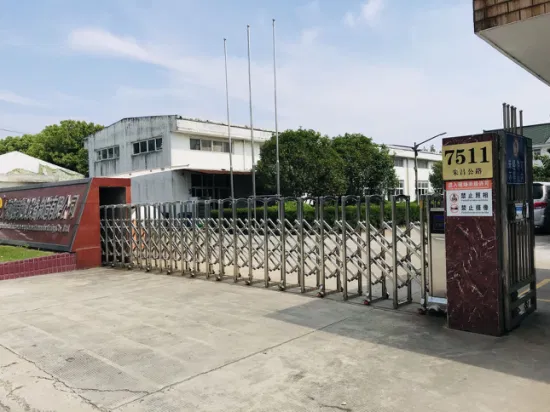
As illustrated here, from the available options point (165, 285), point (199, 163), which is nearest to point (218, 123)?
point (199, 163)

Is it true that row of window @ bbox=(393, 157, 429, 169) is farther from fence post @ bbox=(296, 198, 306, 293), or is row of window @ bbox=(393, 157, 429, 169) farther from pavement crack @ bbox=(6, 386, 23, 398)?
pavement crack @ bbox=(6, 386, 23, 398)

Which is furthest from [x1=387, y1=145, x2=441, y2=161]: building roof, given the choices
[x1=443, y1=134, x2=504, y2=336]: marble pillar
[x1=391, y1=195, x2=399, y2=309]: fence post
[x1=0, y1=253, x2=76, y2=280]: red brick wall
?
[x1=443, y1=134, x2=504, y2=336]: marble pillar

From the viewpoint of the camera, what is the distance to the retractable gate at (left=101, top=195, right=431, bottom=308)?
17.0 feet

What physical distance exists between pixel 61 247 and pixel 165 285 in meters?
3.69

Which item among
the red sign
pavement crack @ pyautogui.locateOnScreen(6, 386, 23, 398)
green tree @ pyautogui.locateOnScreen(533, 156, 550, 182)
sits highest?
green tree @ pyautogui.locateOnScreen(533, 156, 550, 182)

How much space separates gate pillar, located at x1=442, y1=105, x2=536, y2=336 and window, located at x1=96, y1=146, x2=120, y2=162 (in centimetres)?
2379

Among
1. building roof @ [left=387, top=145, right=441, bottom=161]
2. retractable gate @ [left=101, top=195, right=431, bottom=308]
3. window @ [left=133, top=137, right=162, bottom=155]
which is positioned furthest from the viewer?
building roof @ [left=387, top=145, right=441, bottom=161]

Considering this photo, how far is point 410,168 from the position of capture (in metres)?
37.5

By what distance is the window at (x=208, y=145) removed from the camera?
2340 cm

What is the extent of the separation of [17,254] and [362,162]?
1901 cm

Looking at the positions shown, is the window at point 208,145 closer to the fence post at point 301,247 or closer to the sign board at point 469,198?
the fence post at point 301,247

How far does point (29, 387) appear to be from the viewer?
327 centimetres

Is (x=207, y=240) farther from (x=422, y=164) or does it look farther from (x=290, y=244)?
(x=422, y=164)

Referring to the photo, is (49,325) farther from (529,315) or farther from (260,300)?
(529,315)
